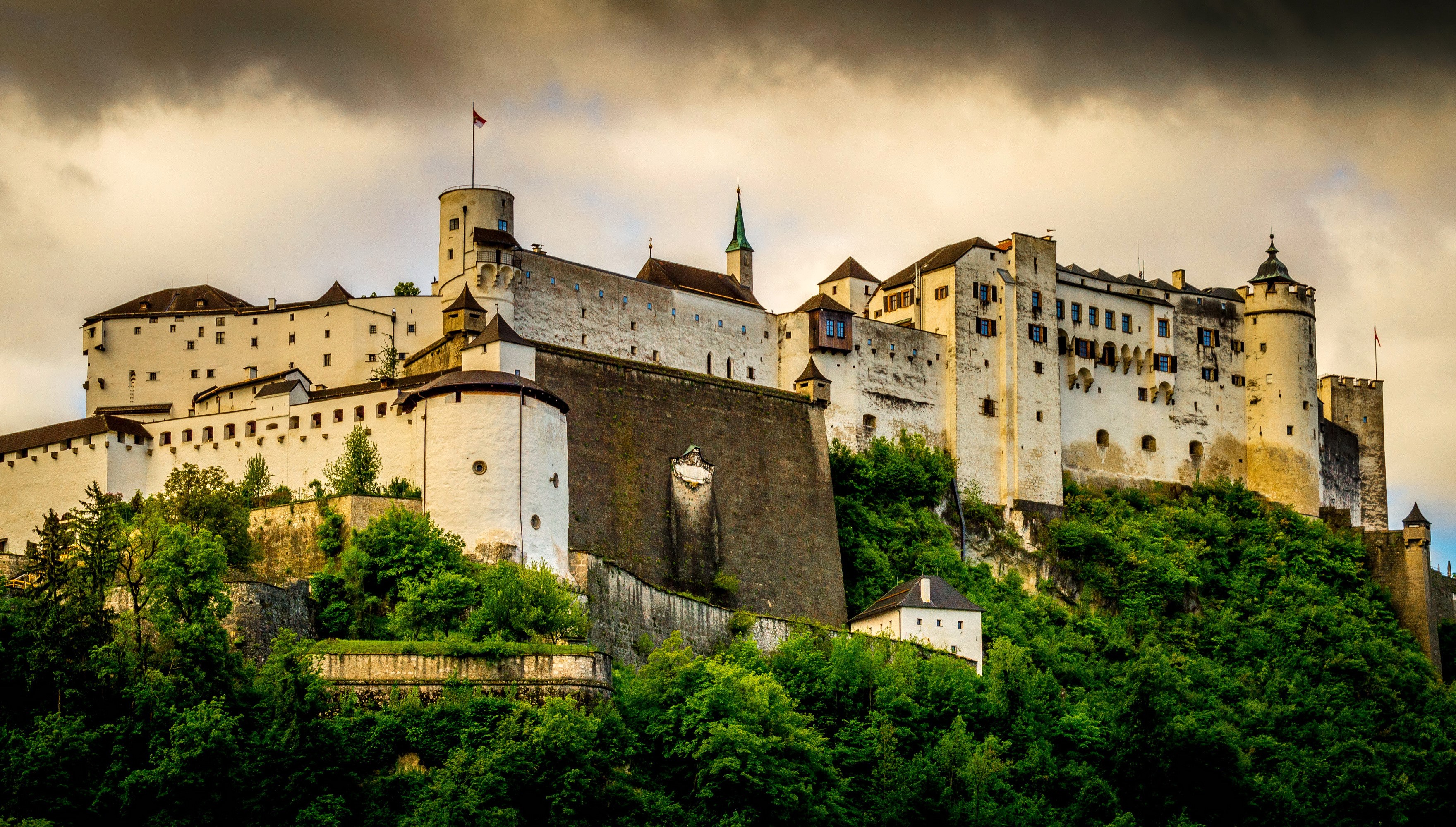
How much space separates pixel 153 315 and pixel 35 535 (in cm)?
1129

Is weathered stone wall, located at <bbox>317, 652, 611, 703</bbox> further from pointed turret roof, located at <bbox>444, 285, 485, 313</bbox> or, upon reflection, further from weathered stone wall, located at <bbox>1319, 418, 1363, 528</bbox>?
weathered stone wall, located at <bbox>1319, 418, 1363, 528</bbox>

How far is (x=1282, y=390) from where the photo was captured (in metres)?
79.4

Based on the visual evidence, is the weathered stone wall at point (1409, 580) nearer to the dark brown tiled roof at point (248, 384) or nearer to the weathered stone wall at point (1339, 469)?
the weathered stone wall at point (1339, 469)

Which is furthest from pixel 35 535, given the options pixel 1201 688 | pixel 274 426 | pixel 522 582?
pixel 1201 688

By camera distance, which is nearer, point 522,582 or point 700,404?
point 522,582

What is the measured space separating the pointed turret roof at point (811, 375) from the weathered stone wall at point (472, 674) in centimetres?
2401

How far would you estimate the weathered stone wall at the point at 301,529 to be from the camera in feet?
160

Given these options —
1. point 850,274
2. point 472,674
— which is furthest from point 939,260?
point 472,674

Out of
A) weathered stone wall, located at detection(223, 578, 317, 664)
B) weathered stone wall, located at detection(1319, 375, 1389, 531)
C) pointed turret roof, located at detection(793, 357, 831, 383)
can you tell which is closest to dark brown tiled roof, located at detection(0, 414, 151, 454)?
weathered stone wall, located at detection(223, 578, 317, 664)

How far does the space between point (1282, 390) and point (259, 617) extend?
160 ft

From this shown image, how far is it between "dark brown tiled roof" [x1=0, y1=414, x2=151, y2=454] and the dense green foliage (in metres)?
3.37

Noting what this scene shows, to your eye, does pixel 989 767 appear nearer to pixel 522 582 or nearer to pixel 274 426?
pixel 522 582

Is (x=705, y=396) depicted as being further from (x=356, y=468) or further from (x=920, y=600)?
(x=356, y=468)

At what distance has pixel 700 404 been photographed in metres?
62.5
